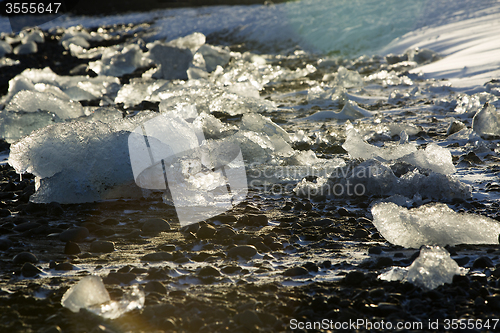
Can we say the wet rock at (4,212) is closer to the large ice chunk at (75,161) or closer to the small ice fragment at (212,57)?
the large ice chunk at (75,161)

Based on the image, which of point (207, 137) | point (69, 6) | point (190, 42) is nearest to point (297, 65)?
point (190, 42)

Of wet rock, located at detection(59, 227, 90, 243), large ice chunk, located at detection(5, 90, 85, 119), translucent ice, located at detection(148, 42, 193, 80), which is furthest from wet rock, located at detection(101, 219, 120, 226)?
translucent ice, located at detection(148, 42, 193, 80)

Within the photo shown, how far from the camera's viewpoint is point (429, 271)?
6.17 ft

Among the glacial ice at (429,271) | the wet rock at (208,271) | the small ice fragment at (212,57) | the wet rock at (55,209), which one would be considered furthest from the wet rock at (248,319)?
the small ice fragment at (212,57)

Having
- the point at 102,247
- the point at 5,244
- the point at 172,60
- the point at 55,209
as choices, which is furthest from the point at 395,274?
the point at 172,60

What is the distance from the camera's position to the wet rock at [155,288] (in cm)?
184

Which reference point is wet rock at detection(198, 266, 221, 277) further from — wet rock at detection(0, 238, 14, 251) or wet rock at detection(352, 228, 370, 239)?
wet rock at detection(0, 238, 14, 251)

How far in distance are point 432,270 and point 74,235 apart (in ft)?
6.35

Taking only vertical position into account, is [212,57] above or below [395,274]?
above

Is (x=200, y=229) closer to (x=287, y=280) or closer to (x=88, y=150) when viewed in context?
(x=287, y=280)

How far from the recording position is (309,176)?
3443 mm

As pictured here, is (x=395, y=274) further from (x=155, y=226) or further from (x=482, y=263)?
(x=155, y=226)

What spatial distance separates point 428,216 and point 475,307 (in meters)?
0.71

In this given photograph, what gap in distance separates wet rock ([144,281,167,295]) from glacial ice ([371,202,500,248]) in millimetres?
1256
